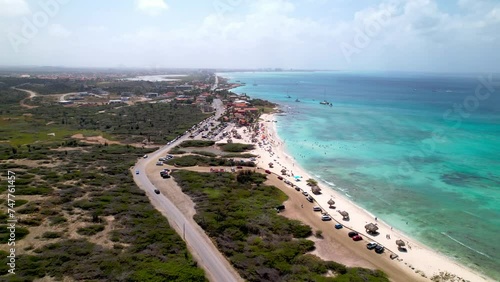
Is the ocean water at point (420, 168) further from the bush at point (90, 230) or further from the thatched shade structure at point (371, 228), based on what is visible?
the bush at point (90, 230)

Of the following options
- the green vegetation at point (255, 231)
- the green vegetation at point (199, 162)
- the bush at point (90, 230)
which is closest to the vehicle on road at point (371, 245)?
the green vegetation at point (255, 231)

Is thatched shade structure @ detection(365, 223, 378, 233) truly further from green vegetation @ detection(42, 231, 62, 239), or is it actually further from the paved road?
green vegetation @ detection(42, 231, 62, 239)

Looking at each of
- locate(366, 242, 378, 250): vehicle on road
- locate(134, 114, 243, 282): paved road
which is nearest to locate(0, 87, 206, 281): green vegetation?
locate(134, 114, 243, 282): paved road

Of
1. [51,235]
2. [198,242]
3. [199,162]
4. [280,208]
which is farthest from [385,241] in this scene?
[199,162]

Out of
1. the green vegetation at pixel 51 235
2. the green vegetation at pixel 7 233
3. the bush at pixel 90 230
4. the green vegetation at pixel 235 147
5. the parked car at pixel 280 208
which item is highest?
the green vegetation at pixel 235 147

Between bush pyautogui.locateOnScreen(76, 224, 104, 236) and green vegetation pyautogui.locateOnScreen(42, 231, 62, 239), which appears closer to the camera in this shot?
green vegetation pyautogui.locateOnScreen(42, 231, 62, 239)

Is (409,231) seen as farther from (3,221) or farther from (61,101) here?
(61,101)
